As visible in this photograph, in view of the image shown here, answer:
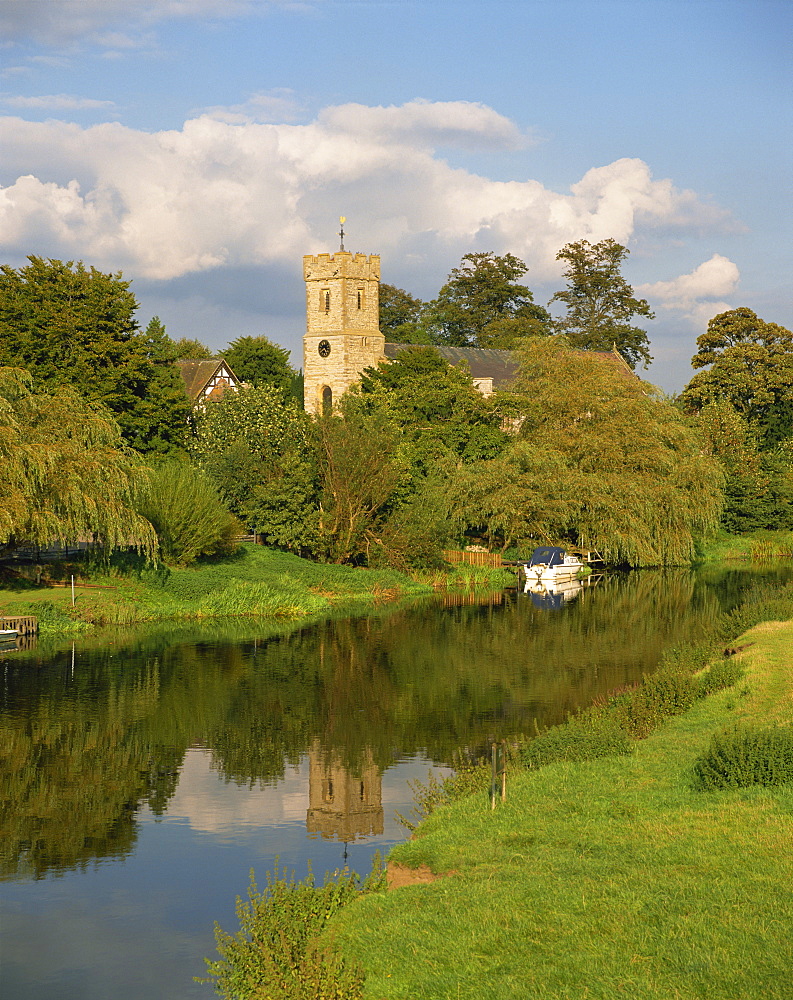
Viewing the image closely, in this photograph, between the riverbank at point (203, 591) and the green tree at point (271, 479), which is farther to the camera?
the green tree at point (271, 479)

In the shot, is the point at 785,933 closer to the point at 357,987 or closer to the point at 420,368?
the point at 357,987

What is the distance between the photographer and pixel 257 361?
3804 inches

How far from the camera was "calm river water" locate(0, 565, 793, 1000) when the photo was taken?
44.5 ft

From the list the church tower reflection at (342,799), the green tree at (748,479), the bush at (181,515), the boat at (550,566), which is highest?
the green tree at (748,479)

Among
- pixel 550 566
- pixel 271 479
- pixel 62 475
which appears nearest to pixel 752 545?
pixel 550 566

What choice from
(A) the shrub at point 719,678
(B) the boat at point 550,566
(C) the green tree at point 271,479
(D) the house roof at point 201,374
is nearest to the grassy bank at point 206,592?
(C) the green tree at point 271,479

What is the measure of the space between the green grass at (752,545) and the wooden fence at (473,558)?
66.2ft

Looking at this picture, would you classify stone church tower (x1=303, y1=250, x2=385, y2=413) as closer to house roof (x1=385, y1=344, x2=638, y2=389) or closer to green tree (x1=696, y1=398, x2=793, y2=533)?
house roof (x1=385, y1=344, x2=638, y2=389)

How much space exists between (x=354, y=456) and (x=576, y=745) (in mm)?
33404

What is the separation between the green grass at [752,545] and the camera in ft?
236

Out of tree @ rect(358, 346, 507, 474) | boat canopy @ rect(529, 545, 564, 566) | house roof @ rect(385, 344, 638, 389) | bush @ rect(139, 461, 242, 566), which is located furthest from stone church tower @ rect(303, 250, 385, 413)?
bush @ rect(139, 461, 242, 566)

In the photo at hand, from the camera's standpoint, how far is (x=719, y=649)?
29.5 m

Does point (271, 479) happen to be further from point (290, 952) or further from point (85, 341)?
point (290, 952)

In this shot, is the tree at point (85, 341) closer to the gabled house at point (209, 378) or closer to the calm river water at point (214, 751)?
the calm river water at point (214, 751)
